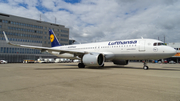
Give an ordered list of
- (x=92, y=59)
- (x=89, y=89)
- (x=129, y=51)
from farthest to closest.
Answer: (x=129, y=51) < (x=92, y=59) < (x=89, y=89)

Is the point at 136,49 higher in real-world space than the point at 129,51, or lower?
higher

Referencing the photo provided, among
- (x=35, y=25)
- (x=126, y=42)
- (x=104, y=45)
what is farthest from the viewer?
(x=35, y=25)

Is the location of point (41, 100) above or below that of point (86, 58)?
below

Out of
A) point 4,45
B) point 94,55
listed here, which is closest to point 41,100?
point 94,55

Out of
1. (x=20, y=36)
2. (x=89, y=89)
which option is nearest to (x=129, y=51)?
Result: (x=89, y=89)

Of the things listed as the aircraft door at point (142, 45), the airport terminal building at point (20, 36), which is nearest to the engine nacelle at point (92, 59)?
the aircraft door at point (142, 45)

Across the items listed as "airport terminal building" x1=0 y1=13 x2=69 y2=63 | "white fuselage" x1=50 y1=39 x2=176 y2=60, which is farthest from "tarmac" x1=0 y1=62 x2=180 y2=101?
"airport terminal building" x1=0 y1=13 x2=69 y2=63

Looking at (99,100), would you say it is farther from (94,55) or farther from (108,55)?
(108,55)

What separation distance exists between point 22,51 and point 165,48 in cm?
5997

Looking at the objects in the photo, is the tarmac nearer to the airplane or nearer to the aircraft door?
the airplane

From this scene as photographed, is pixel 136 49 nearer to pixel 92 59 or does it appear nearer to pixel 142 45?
pixel 142 45

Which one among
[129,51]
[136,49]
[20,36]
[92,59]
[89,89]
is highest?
[20,36]

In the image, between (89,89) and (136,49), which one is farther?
(136,49)

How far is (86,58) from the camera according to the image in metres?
16.3
